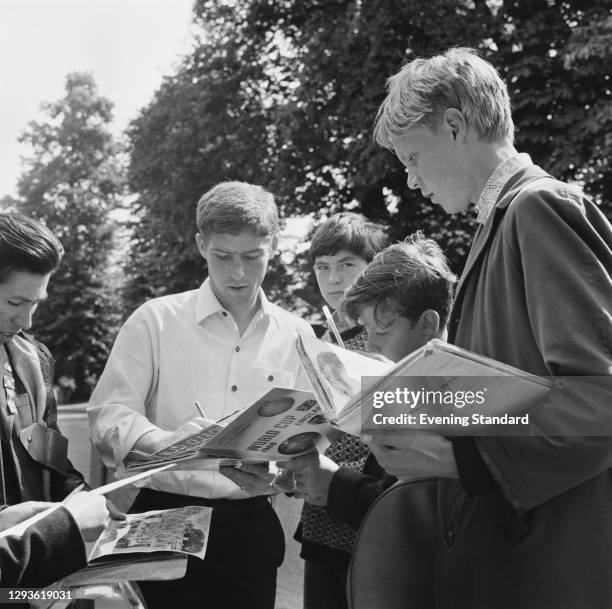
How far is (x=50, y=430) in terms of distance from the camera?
2.50m

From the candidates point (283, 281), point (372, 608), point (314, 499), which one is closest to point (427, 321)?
point (314, 499)

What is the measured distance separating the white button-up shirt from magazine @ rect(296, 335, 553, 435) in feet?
3.30

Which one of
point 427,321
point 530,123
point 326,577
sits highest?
point 530,123

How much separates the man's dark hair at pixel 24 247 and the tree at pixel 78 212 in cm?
3096

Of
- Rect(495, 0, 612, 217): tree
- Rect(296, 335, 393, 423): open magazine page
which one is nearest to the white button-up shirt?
Rect(296, 335, 393, 423): open magazine page

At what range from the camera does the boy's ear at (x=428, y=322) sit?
2248 millimetres

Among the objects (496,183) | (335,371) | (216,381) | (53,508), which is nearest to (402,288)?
(496,183)

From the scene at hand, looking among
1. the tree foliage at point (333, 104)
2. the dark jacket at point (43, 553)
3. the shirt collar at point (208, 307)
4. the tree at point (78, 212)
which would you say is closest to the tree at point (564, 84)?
the tree foliage at point (333, 104)

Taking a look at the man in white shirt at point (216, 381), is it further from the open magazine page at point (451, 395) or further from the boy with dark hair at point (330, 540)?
the open magazine page at point (451, 395)

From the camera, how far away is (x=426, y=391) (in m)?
1.53

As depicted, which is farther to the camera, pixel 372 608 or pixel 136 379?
pixel 136 379

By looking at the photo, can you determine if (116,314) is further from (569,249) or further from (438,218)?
(569,249)

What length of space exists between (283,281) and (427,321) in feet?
52.8

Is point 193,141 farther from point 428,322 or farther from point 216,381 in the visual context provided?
point 428,322
